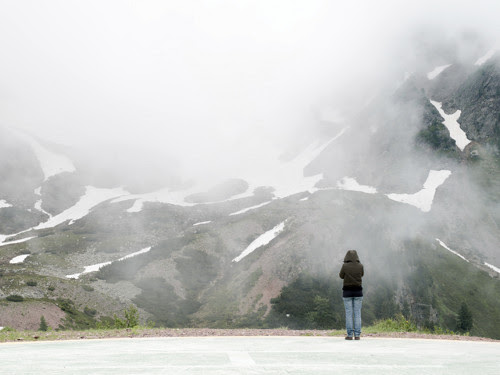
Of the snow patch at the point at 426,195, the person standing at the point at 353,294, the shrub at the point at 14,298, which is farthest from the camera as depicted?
the snow patch at the point at 426,195

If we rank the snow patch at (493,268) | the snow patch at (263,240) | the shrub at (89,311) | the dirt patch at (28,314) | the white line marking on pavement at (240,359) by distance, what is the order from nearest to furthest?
the white line marking on pavement at (240,359), the dirt patch at (28,314), the shrub at (89,311), the snow patch at (493,268), the snow patch at (263,240)

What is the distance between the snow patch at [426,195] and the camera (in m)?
154

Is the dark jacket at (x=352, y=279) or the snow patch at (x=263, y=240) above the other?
the snow patch at (x=263, y=240)

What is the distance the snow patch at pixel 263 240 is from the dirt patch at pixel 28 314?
58846 millimetres

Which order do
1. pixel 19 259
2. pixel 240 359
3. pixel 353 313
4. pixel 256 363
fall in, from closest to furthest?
→ pixel 256 363, pixel 240 359, pixel 353 313, pixel 19 259

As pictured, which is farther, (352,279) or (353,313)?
(353,313)

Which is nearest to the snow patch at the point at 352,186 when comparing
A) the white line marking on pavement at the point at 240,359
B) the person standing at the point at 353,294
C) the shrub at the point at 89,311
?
the shrub at the point at 89,311

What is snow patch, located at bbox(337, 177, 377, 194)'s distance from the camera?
176m

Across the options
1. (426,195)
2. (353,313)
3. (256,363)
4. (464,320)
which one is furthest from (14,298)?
(426,195)

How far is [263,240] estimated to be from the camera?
133 metres

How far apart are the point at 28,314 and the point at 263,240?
243 ft

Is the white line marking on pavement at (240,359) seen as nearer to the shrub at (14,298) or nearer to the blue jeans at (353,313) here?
the blue jeans at (353,313)

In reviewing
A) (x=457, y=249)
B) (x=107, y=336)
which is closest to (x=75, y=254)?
(x=457, y=249)

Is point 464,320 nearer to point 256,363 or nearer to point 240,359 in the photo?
point 240,359
